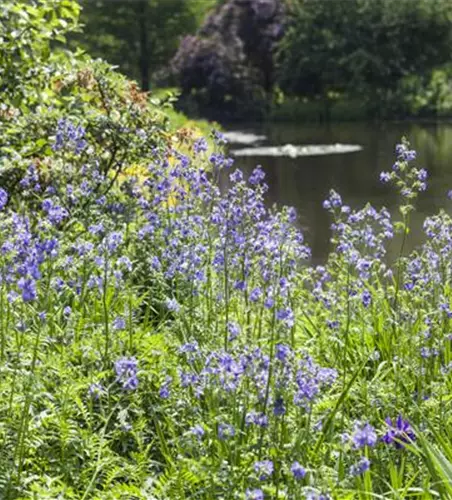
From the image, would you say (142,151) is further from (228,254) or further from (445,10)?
(445,10)

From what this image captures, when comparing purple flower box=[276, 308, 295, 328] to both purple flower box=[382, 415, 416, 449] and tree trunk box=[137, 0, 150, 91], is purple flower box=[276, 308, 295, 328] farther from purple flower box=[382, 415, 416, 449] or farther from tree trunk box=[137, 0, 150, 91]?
tree trunk box=[137, 0, 150, 91]

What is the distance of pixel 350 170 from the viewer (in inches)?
757

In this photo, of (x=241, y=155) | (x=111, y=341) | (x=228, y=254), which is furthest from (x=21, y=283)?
(x=241, y=155)

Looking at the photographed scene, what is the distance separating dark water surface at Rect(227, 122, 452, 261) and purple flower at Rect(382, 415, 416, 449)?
24.5 ft

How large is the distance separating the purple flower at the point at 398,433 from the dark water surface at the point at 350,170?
7.47 meters

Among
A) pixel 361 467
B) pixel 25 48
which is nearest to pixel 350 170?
pixel 25 48

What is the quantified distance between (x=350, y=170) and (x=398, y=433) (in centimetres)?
1604

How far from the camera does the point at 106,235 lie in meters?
4.08

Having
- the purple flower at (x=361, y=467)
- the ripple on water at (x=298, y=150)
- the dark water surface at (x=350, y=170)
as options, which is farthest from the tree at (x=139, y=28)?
the purple flower at (x=361, y=467)

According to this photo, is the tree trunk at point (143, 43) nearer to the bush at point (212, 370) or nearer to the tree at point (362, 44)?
the tree at point (362, 44)

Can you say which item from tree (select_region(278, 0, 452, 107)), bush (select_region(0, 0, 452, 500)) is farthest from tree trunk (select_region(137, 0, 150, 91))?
bush (select_region(0, 0, 452, 500))

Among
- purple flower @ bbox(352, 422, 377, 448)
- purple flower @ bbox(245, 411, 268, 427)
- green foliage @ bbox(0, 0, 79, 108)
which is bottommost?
purple flower @ bbox(245, 411, 268, 427)

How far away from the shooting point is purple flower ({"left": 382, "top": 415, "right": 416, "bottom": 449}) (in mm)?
3373

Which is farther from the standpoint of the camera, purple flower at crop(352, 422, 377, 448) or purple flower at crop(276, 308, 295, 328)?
purple flower at crop(276, 308, 295, 328)
